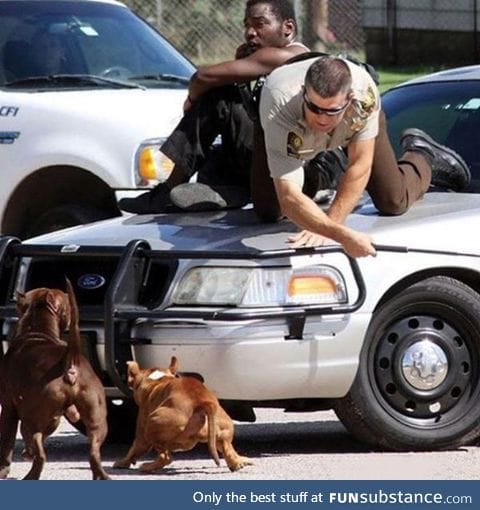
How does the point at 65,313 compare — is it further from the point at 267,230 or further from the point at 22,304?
the point at 267,230

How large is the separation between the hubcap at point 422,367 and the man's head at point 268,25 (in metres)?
1.78

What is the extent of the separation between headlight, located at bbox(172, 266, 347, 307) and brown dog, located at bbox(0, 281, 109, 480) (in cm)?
54

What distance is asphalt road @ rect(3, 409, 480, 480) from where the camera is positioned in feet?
23.2

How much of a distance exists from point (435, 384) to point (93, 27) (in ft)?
17.7

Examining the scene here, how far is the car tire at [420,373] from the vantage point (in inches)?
294

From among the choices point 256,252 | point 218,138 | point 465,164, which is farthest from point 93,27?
point 256,252

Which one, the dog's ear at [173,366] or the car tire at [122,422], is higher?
the dog's ear at [173,366]

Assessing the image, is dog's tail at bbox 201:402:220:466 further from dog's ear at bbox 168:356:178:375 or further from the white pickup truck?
the white pickup truck

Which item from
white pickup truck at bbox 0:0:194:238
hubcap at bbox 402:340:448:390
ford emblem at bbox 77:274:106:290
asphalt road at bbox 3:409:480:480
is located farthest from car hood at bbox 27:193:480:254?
white pickup truck at bbox 0:0:194:238

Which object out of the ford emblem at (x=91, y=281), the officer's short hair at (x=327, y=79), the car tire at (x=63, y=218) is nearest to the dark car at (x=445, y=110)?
the officer's short hair at (x=327, y=79)

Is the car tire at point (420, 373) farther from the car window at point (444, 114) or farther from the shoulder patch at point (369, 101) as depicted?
the car window at point (444, 114)

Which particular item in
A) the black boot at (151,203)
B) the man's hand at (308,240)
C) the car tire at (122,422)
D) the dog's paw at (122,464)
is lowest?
the car tire at (122,422)

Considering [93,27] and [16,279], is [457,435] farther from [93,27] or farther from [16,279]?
[93,27]

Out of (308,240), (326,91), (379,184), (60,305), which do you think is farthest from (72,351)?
(379,184)
